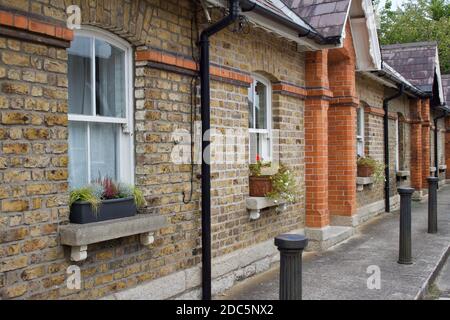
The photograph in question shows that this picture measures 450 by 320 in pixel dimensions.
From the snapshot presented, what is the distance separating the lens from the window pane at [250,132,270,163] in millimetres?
7723

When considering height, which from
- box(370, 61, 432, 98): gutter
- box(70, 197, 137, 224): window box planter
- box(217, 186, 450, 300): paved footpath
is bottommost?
box(217, 186, 450, 300): paved footpath

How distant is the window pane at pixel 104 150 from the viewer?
15.9 ft

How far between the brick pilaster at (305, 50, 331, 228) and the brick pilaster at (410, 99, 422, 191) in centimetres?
952

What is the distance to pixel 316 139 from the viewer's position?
8883 millimetres

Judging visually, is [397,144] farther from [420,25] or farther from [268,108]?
[420,25]

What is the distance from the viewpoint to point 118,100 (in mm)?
5117

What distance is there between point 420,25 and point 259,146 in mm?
31583

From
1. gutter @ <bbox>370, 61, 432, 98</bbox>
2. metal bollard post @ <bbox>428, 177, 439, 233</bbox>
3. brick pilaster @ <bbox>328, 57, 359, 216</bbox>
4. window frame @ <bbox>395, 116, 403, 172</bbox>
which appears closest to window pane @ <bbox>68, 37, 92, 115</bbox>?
brick pilaster @ <bbox>328, 57, 359, 216</bbox>

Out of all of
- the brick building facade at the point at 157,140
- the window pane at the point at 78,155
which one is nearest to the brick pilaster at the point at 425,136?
the brick building facade at the point at 157,140

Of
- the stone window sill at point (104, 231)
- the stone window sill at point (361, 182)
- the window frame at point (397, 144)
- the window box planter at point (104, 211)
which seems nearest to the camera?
the stone window sill at point (104, 231)

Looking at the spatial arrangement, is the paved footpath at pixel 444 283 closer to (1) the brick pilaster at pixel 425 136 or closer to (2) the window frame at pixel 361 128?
(2) the window frame at pixel 361 128

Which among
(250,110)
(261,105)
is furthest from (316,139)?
(250,110)

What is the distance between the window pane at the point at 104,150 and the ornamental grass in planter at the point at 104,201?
7.4 inches

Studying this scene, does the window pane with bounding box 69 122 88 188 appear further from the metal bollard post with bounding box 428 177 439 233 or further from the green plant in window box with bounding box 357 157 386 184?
the green plant in window box with bounding box 357 157 386 184
